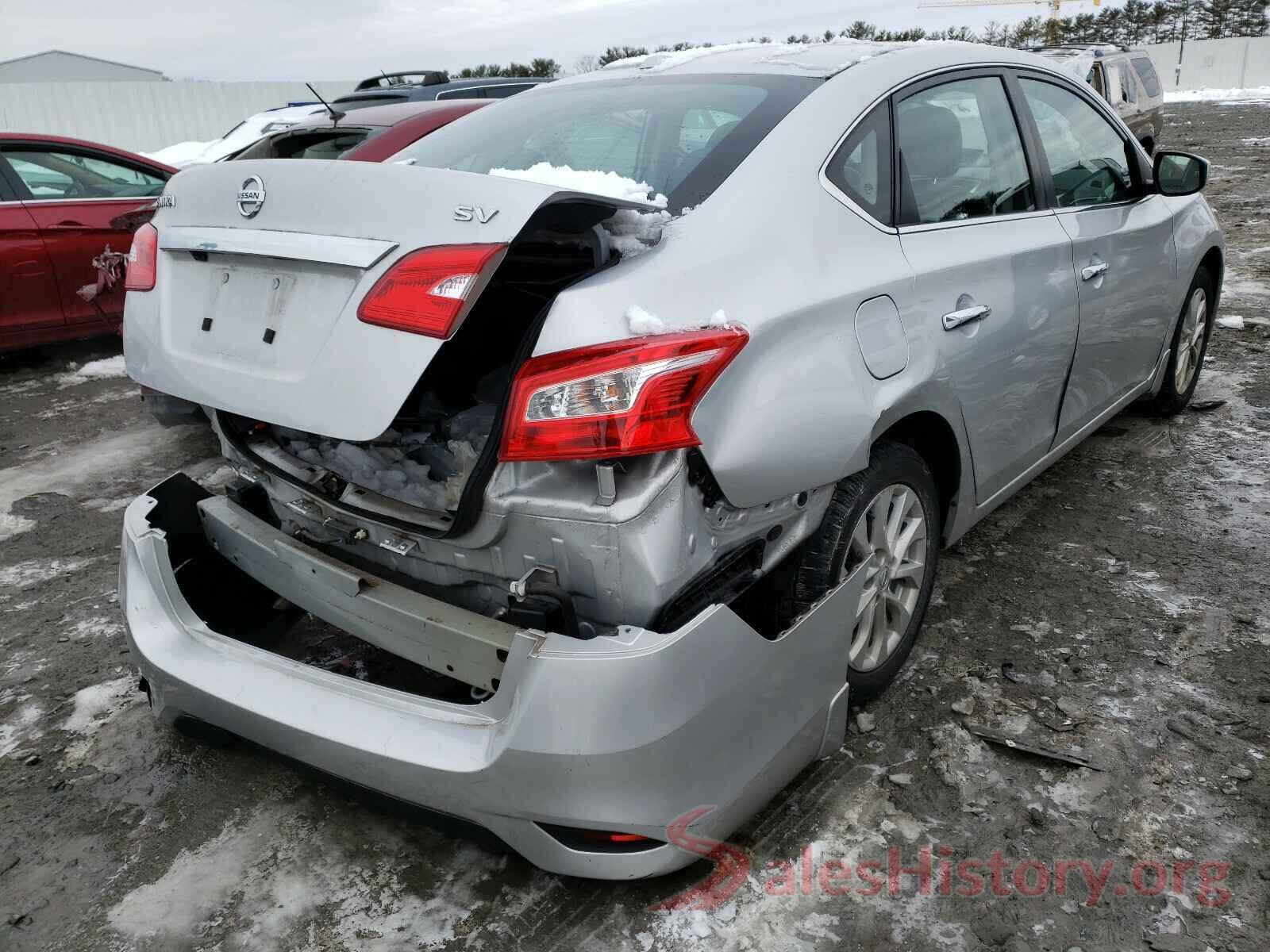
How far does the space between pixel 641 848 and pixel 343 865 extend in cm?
76

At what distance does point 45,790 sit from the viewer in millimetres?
2414

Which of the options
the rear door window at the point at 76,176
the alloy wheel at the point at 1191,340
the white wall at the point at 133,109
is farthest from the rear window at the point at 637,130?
the white wall at the point at 133,109

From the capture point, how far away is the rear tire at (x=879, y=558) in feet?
7.09

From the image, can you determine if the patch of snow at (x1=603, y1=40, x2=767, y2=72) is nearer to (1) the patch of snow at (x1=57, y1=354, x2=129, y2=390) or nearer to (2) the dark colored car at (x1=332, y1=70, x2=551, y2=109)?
(2) the dark colored car at (x1=332, y1=70, x2=551, y2=109)

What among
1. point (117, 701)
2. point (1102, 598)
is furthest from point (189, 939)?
point (1102, 598)

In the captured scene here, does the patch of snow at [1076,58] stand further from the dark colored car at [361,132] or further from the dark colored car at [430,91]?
the dark colored car at [361,132]

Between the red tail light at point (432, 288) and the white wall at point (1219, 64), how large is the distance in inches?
1576

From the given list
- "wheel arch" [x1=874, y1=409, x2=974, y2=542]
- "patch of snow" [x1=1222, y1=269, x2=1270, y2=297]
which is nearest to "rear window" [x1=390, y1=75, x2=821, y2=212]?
"wheel arch" [x1=874, y1=409, x2=974, y2=542]

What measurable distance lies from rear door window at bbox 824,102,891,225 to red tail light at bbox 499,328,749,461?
785 mm

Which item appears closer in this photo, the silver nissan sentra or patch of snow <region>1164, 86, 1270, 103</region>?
the silver nissan sentra

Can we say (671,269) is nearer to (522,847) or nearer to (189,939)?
(522,847)

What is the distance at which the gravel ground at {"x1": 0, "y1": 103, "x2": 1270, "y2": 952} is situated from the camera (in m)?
1.91

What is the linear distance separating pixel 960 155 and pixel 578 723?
202cm

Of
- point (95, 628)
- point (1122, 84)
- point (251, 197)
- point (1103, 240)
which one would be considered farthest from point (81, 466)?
point (1122, 84)
